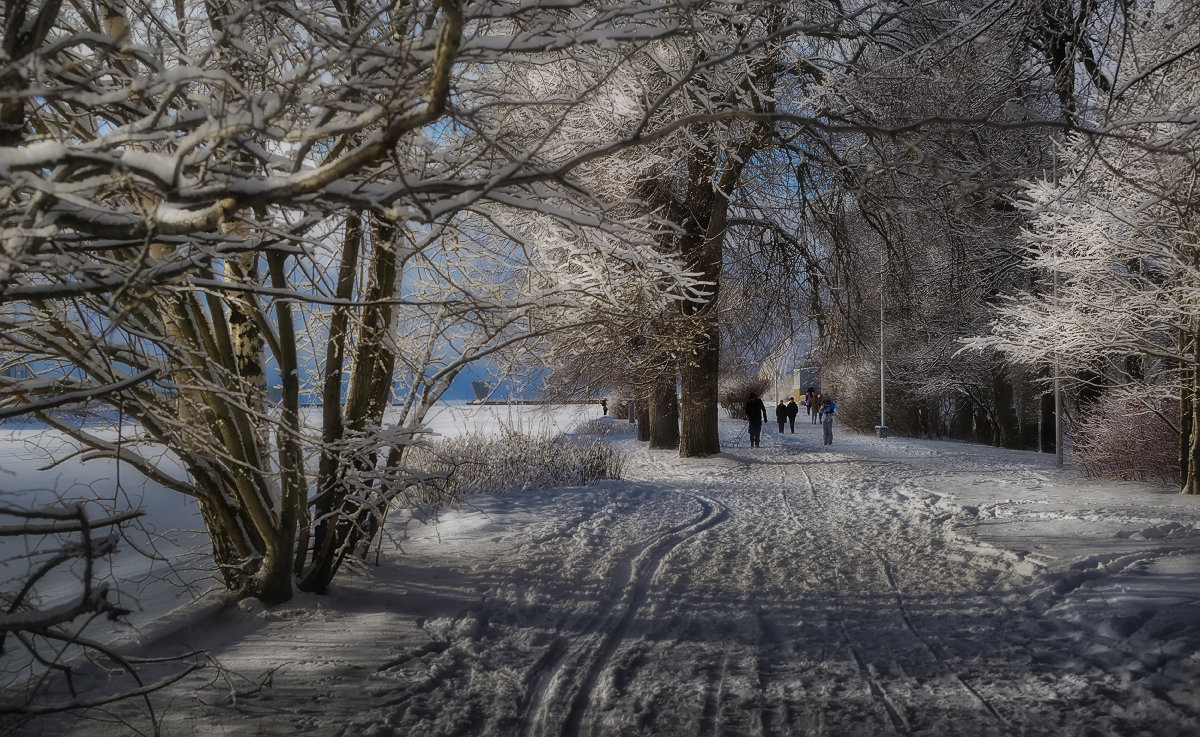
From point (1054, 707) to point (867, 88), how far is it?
1195 cm

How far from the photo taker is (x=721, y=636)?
5.44m

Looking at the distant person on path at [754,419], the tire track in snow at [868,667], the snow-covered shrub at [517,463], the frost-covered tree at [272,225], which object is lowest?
the tire track in snow at [868,667]

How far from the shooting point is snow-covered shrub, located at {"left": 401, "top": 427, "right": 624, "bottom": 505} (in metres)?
11.9

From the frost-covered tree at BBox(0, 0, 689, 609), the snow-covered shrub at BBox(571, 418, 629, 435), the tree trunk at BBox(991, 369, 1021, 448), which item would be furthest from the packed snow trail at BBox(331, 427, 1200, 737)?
the snow-covered shrub at BBox(571, 418, 629, 435)

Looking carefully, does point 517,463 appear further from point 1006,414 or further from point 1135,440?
point 1006,414

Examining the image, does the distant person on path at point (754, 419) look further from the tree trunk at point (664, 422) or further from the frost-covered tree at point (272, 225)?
the frost-covered tree at point (272, 225)

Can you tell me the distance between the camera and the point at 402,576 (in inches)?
271

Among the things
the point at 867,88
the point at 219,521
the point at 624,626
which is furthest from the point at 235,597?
the point at 867,88

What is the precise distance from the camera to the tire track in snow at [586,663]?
4.08 meters

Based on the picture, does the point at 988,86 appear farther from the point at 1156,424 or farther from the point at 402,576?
the point at 402,576

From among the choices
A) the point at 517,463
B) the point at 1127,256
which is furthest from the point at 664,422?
the point at 1127,256

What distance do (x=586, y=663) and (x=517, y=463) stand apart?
8.19m

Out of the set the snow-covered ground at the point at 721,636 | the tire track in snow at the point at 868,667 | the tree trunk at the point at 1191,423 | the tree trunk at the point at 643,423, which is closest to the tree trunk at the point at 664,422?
the tree trunk at the point at 643,423

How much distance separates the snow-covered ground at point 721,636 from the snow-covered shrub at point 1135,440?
3.85 m
